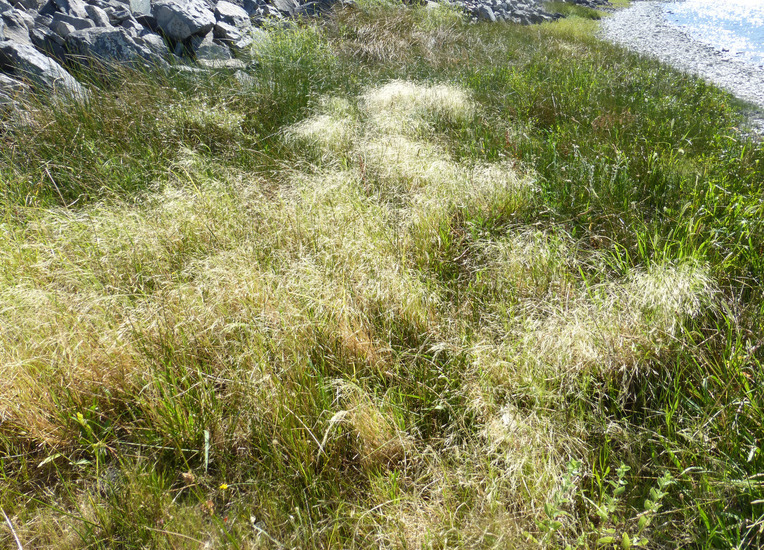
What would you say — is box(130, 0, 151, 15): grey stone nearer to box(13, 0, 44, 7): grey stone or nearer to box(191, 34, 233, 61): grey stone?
box(191, 34, 233, 61): grey stone

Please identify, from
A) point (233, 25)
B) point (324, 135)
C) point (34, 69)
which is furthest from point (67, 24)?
point (324, 135)

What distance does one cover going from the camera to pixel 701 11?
52.0 feet

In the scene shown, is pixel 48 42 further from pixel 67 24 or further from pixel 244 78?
pixel 244 78

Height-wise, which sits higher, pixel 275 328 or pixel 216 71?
pixel 216 71

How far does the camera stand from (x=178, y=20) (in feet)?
19.6

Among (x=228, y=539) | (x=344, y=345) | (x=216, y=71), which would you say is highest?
(x=216, y=71)

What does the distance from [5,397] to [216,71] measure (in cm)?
460

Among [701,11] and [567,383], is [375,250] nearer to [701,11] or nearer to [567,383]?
[567,383]

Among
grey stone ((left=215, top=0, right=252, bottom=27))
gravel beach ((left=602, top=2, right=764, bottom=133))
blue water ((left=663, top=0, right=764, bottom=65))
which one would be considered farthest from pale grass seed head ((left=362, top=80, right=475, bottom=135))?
blue water ((left=663, top=0, right=764, bottom=65))

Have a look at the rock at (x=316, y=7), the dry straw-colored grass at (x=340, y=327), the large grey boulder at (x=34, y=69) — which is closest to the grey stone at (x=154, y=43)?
the large grey boulder at (x=34, y=69)

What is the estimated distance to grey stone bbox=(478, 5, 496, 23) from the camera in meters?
11.3

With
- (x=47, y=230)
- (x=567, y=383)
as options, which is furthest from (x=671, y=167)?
(x=47, y=230)

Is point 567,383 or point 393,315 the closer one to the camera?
point 567,383

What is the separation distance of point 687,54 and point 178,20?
10244mm
